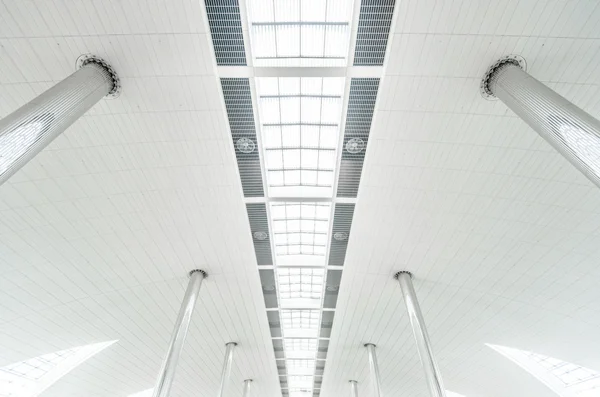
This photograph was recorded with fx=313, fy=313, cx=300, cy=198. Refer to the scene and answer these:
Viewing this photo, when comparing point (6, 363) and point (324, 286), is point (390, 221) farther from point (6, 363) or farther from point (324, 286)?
point (6, 363)

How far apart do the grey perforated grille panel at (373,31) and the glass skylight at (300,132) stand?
112 cm

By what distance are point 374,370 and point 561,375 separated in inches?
581

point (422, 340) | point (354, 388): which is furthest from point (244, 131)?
point (354, 388)

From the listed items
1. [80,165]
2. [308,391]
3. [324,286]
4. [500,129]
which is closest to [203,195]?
[80,165]

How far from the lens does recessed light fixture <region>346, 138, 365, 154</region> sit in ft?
38.0

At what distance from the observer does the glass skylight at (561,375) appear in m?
23.5

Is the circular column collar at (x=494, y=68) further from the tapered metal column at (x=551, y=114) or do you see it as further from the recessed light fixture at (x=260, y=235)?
the recessed light fixture at (x=260, y=235)

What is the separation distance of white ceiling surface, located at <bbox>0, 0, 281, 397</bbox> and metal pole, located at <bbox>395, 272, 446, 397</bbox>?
8.24 m

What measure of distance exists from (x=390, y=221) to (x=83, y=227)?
13.4 m

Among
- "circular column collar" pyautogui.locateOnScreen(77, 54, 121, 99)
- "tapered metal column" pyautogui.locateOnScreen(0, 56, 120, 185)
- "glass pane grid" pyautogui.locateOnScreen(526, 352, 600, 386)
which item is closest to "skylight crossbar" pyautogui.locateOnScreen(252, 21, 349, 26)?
"circular column collar" pyautogui.locateOnScreen(77, 54, 121, 99)

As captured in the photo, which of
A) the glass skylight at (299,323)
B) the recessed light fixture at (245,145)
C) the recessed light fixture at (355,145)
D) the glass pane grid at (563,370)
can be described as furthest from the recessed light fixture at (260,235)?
the glass pane grid at (563,370)

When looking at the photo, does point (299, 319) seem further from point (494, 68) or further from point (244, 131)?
point (494, 68)

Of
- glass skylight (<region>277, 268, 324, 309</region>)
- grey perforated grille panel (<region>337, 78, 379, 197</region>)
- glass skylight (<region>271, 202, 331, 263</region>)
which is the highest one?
glass skylight (<region>271, 202, 331, 263</region>)

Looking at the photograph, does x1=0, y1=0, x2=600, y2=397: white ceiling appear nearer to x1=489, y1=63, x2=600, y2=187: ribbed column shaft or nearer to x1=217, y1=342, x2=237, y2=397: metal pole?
x1=489, y1=63, x2=600, y2=187: ribbed column shaft
